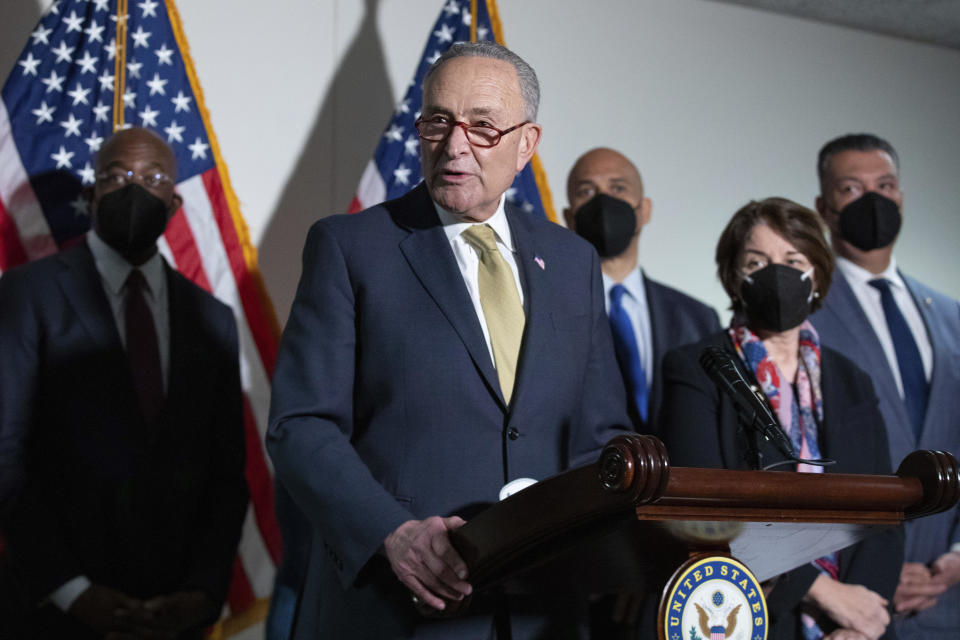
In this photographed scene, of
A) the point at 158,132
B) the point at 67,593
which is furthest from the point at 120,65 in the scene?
the point at 67,593

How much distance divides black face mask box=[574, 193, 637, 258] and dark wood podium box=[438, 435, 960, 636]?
2.02m

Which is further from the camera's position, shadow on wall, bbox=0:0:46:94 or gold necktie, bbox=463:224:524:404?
shadow on wall, bbox=0:0:46:94

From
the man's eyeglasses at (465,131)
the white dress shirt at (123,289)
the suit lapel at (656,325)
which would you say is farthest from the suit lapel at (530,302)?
the white dress shirt at (123,289)

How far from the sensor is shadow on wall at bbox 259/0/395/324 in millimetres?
4215

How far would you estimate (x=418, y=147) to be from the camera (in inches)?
155

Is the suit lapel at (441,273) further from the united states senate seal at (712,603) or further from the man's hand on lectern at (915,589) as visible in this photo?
the man's hand on lectern at (915,589)

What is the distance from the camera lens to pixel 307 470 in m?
1.40

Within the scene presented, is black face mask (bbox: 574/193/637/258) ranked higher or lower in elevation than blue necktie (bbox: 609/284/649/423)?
higher

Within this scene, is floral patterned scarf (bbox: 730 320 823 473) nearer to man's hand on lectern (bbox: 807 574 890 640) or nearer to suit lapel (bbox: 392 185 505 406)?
man's hand on lectern (bbox: 807 574 890 640)

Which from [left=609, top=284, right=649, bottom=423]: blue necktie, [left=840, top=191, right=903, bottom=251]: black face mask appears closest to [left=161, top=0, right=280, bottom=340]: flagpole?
[left=609, top=284, right=649, bottom=423]: blue necktie

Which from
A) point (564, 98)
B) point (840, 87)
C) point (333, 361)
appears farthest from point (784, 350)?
point (840, 87)

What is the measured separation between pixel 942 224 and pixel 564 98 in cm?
253

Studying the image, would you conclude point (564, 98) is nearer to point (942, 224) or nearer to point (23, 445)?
point (942, 224)

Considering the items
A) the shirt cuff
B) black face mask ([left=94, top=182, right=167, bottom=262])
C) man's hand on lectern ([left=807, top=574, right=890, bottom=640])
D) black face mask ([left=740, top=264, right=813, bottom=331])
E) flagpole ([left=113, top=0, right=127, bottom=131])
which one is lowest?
man's hand on lectern ([left=807, top=574, right=890, bottom=640])
